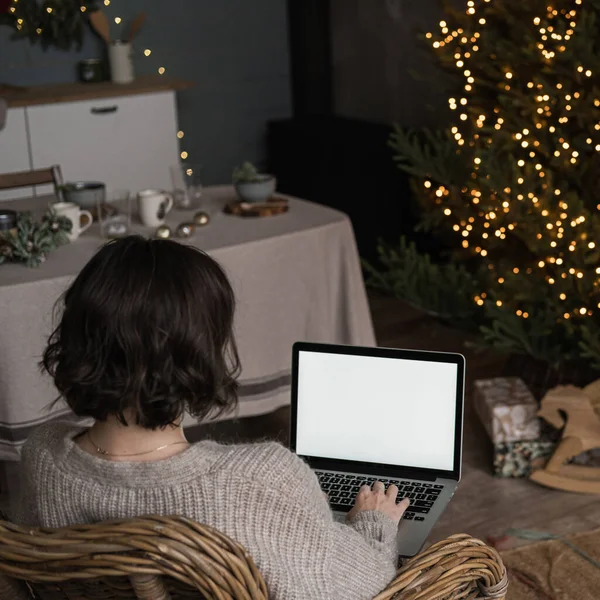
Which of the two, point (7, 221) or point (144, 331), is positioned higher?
point (144, 331)

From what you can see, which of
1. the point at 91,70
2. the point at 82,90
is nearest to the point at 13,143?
the point at 82,90

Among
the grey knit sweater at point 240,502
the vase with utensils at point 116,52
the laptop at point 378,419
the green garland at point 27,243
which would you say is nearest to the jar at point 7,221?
the green garland at point 27,243

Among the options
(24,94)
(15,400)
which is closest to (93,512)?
(15,400)

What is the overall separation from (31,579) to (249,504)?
0.26 meters

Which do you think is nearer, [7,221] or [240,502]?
[240,502]

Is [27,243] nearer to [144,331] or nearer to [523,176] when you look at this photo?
[144,331]

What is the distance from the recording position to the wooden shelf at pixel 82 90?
13.9 ft

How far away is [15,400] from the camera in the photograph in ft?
7.75

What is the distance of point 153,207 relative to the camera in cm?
270

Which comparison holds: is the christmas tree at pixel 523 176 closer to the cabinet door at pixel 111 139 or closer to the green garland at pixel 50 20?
the cabinet door at pixel 111 139

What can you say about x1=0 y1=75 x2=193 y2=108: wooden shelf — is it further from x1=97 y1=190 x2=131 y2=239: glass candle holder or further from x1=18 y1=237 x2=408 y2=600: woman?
x1=18 y1=237 x2=408 y2=600: woman

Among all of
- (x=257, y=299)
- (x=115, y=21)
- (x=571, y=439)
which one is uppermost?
(x=115, y=21)

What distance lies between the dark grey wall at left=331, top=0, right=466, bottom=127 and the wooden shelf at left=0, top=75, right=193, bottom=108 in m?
0.85

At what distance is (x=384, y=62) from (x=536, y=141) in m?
1.74
